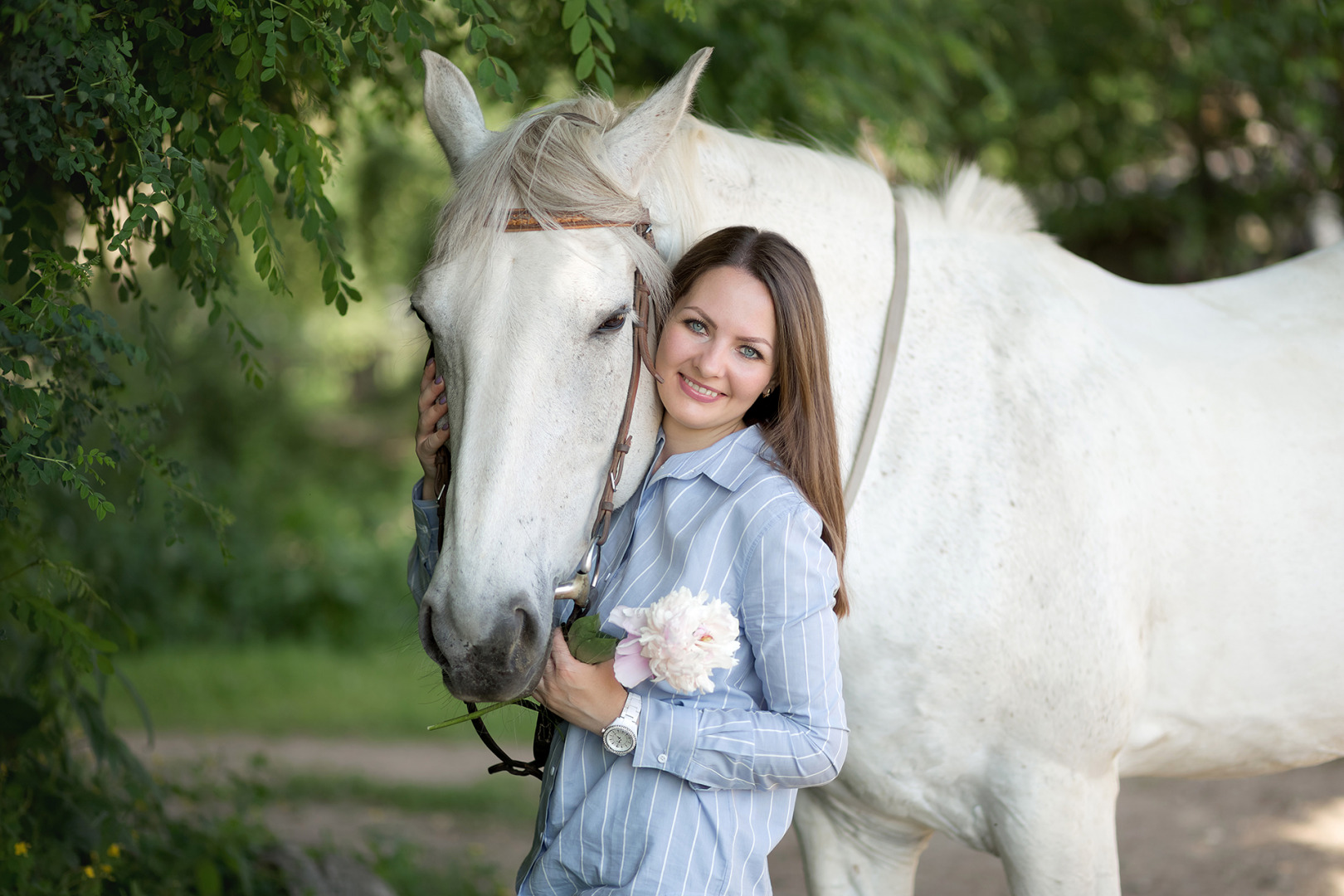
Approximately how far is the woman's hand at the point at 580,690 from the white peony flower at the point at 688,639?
9cm

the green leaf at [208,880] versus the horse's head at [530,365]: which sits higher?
the horse's head at [530,365]

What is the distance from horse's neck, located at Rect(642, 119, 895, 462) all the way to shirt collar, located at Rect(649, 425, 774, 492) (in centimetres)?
37

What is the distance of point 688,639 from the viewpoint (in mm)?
1454

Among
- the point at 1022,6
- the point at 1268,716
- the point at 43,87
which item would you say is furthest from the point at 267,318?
the point at 1268,716

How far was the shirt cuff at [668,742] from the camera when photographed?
1512mm

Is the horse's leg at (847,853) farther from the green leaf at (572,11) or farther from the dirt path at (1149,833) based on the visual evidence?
the dirt path at (1149,833)

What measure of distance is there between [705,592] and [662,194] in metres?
0.79

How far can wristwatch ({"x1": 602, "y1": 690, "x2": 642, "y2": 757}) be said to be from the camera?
1518 millimetres

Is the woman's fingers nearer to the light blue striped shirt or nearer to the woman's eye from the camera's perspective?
the woman's eye

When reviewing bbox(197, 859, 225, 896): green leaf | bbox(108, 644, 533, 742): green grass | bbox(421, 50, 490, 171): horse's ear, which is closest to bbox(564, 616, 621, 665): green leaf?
bbox(421, 50, 490, 171): horse's ear

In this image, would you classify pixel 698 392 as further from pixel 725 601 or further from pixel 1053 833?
pixel 1053 833

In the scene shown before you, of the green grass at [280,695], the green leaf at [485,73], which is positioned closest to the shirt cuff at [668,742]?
the green leaf at [485,73]

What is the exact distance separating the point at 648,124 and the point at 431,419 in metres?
0.66

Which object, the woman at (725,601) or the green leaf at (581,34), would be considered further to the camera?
the green leaf at (581,34)
